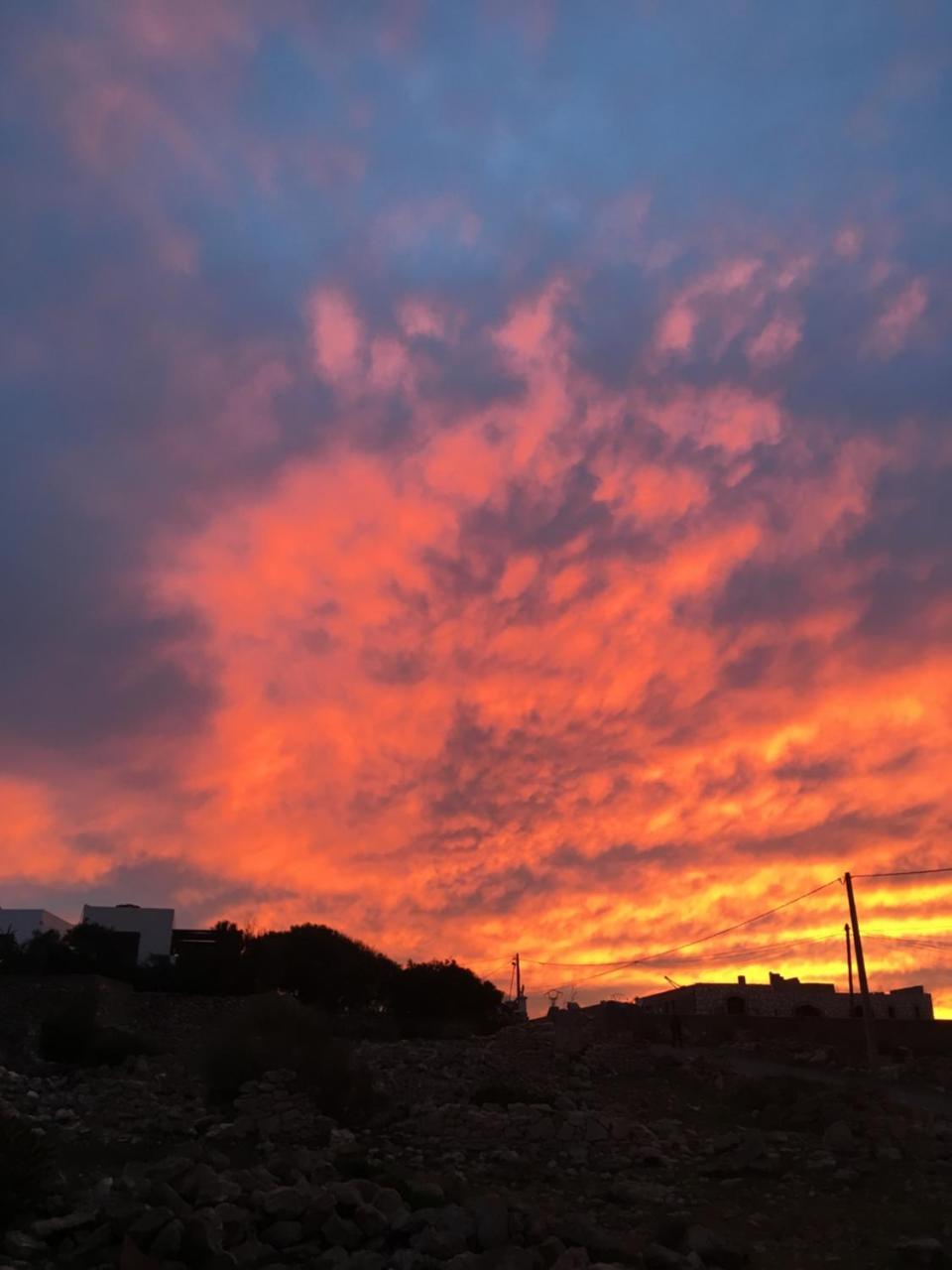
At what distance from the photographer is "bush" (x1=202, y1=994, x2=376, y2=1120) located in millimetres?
29812

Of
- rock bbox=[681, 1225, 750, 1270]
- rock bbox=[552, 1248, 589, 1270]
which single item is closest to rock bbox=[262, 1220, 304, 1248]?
rock bbox=[552, 1248, 589, 1270]

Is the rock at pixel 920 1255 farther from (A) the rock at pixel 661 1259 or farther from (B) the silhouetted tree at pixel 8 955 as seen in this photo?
(B) the silhouetted tree at pixel 8 955

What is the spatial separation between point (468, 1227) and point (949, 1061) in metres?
32.1

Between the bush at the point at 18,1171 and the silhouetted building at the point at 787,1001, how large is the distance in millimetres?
50747

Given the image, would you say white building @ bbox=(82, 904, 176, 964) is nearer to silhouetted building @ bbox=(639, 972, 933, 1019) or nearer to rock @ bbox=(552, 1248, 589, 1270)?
silhouetted building @ bbox=(639, 972, 933, 1019)

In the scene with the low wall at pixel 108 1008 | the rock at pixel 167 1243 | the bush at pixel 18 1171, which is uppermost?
the low wall at pixel 108 1008

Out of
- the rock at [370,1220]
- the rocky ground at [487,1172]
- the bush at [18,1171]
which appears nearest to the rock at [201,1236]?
the rocky ground at [487,1172]

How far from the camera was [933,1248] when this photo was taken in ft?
53.4

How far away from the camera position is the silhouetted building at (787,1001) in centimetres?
6544

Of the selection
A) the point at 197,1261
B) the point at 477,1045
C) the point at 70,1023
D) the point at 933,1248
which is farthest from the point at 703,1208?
the point at 70,1023

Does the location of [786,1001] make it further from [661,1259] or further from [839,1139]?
[661,1259]

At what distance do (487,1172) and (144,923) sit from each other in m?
52.2

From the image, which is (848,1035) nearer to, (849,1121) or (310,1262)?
(849,1121)

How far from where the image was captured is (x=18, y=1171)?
16.6 m
